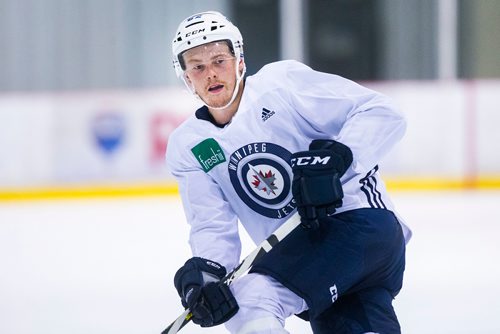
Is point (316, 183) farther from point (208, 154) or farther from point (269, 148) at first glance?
point (208, 154)

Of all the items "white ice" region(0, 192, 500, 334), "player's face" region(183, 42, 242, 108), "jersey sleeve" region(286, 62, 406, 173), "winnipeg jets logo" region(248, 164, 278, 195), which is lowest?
"white ice" region(0, 192, 500, 334)

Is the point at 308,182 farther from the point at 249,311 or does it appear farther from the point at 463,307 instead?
the point at 463,307

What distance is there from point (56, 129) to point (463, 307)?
14.9ft

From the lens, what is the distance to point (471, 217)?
5.94m

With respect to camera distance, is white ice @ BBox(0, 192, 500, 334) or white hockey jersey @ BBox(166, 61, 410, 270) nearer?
white hockey jersey @ BBox(166, 61, 410, 270)

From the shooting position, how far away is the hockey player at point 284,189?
2.22m

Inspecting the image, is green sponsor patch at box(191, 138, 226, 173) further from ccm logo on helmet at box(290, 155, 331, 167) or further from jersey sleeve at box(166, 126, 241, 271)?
ccm logo on helmet at box(290, 155, 331, 167)

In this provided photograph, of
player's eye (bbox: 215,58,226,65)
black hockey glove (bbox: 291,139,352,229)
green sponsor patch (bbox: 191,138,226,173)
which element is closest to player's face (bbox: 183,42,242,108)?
player's eye (bbox: 215,58,226,65)

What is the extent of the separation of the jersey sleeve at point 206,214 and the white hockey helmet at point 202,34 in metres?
0.24

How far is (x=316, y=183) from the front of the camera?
219 centimetres

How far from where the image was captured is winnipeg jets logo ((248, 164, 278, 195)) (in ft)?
7.89

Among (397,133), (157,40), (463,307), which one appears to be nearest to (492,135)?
(157,40)

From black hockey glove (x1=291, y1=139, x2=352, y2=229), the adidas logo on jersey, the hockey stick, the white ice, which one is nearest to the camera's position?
black hockey glove (x1=291, y1=139, x2=352, y2=229)

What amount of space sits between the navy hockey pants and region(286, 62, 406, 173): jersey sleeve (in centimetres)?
15
